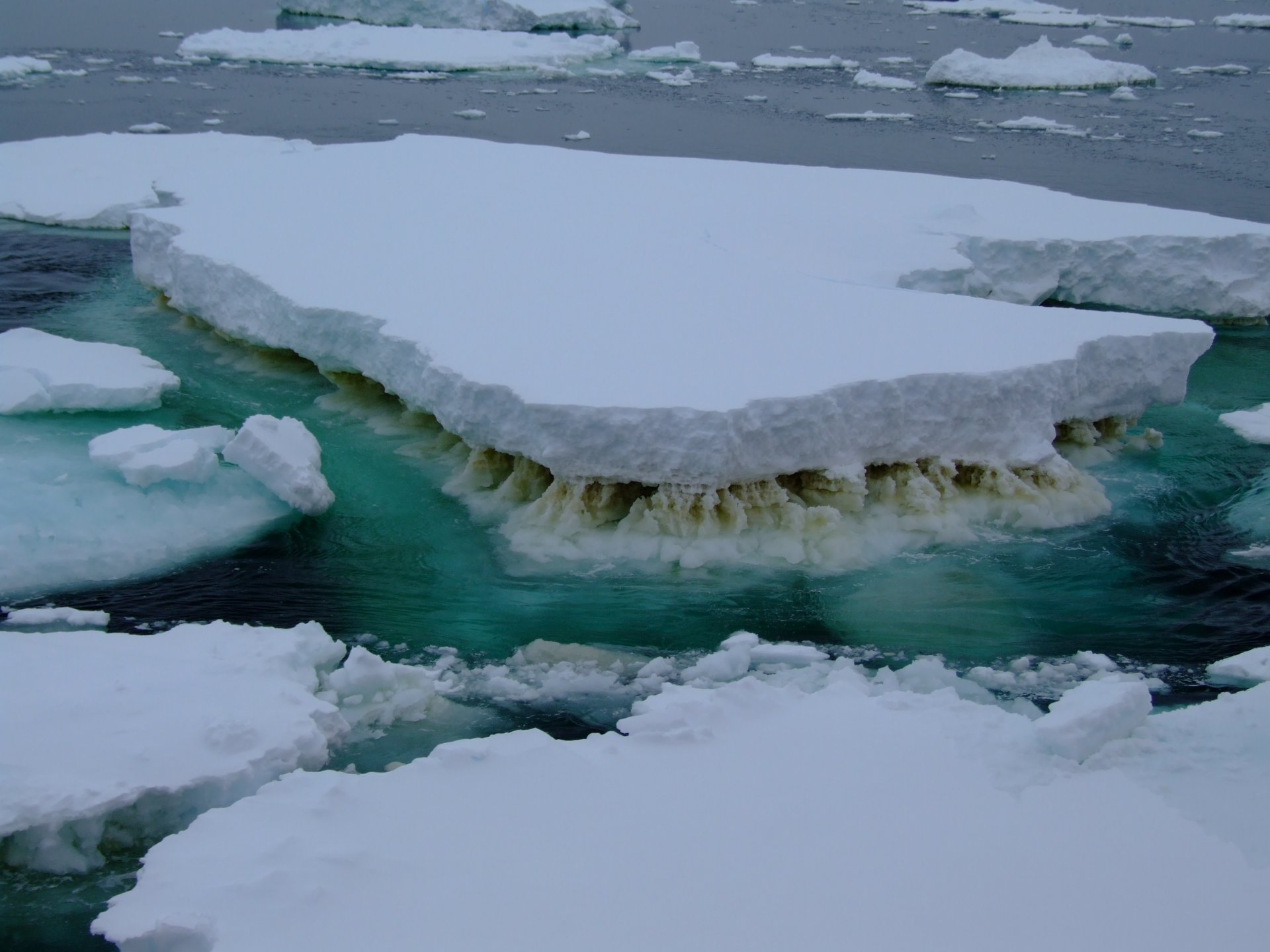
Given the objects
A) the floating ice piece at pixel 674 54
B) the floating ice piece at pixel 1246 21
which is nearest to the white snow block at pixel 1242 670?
the floating ice piece at pixel 674 54

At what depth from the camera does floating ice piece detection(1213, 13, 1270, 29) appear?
2767 centimetres

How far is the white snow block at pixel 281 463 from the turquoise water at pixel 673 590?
0.13 m

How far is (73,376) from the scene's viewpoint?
23.1 feet

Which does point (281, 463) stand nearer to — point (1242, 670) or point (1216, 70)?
point (1242, 670)

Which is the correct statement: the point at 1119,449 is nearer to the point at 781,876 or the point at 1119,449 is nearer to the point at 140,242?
the point at 781,876

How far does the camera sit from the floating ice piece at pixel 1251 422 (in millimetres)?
7566

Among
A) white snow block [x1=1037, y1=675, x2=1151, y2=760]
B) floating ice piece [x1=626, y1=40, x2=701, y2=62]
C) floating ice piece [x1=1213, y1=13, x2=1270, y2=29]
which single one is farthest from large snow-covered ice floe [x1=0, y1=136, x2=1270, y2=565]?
floating ice piece [x1=1213, y1=13, x2=1270, y2=29]

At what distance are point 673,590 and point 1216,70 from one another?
20.4 m

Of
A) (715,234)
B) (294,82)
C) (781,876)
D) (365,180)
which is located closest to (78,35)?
(294,82)

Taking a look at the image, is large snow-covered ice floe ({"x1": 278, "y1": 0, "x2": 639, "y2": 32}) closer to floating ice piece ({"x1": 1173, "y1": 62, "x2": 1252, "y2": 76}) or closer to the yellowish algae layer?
floating ice piece ({"x1": 1173, "y1": 62, "x2": 1252, "y2": 76})

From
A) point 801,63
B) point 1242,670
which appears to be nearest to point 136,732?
point 1242,670

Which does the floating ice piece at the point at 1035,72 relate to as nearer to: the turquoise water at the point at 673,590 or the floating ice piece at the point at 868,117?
the floating ice piece at the point at 868,117

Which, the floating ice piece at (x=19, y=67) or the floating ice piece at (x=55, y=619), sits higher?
the floating ice piece at (x=55, y=619)

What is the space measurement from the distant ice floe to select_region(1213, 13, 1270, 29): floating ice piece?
29012 mm
